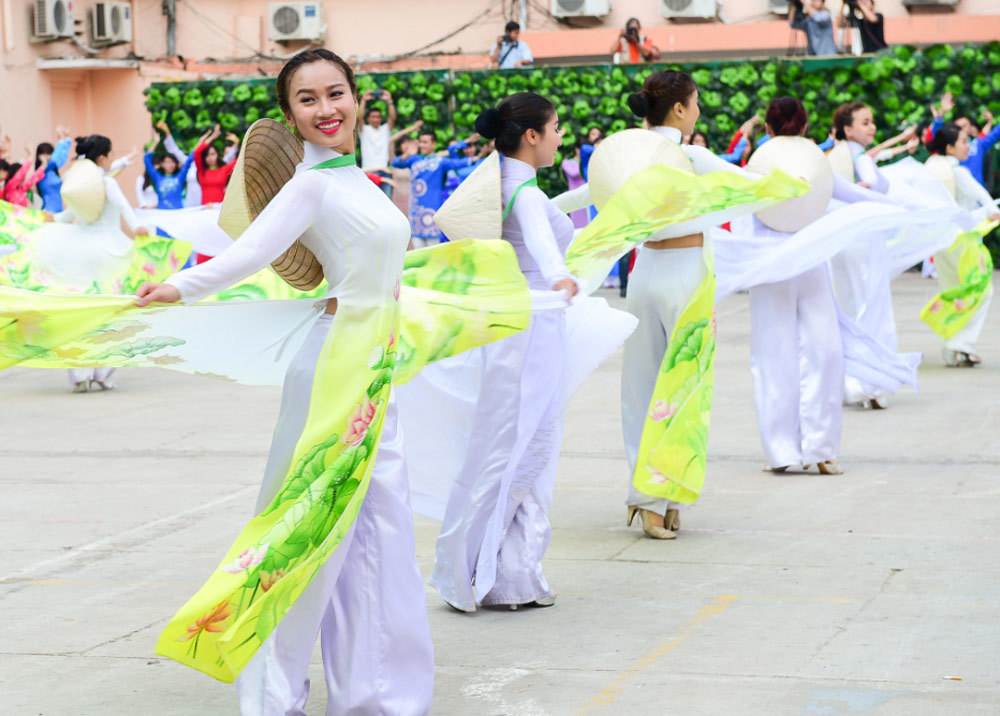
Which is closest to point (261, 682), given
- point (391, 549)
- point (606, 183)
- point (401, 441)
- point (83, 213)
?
point (391, 549)

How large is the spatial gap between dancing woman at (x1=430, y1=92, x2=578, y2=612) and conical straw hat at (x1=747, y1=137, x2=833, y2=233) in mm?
2267

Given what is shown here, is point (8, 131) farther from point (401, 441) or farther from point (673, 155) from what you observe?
point (401, 441)

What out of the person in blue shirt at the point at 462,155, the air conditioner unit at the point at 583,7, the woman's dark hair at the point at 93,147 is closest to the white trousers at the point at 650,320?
the woman's dark hair at the point at 93,147

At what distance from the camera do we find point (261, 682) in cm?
364

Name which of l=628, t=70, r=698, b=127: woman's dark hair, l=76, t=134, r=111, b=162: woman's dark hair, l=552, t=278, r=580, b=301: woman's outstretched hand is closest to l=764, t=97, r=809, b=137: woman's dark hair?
l=628, t=70, r=698, b=127: woman's dark hair

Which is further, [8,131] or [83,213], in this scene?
[8,131]

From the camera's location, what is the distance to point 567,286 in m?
4.78

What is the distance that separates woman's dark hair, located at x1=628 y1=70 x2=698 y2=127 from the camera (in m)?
5.94

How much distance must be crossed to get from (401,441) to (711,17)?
20018 millimetres

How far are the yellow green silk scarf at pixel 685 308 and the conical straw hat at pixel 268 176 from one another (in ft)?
6.20

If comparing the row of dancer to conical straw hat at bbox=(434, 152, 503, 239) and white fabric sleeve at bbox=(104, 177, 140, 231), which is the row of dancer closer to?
conical straw hat at bbox=(434, 152, 503, 239)

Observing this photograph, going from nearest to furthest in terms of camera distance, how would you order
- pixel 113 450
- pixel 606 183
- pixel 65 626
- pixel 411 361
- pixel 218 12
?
pixel 411 361, pixel 65 626, pixel 606 183, pixel 113 450, pixel 218 12

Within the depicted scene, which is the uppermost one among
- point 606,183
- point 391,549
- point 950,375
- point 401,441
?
point 606,183

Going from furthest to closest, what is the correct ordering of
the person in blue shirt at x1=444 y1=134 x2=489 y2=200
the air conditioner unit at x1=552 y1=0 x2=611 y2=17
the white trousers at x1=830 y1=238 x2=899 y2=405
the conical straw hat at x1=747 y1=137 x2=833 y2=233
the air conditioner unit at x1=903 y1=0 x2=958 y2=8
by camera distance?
the air conditioner unit at x1=552 y1=0 x2=611 y2=17, the air conditioner unit at x1=903 y1=0 x2=958 y2=8, the person in blue shirt at x1=444 y1=134 x2=489 y2=200, the white trousers at x1=830 y1=238 x2=899 y2=405, the conical straw hat at x1=747 y1=137 x2=833 y2=233
